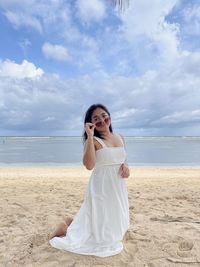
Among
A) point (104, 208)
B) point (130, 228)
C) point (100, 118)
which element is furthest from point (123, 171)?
point (130, 228)

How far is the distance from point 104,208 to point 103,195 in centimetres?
14

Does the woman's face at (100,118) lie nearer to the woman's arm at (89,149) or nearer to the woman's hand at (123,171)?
the woman's arm at (89,149)

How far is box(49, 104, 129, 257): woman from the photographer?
3.43 m

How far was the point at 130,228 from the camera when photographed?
15.5 ft

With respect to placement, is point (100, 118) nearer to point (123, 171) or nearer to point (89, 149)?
point (89, 149)

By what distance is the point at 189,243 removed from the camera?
4.03m

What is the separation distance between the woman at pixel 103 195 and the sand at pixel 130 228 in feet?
0.49

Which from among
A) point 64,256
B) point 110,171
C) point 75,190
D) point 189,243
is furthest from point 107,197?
point 75,190

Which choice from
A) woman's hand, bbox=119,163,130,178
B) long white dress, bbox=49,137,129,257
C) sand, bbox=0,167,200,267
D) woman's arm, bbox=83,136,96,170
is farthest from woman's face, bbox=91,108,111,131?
sand, bbox=0,167,200,267

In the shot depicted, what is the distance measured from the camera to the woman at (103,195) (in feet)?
11.3

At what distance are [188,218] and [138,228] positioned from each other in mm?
1193

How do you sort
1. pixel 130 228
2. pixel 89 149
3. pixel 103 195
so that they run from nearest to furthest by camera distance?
pixel 89 149, pixel 103 195, pixel 130 228

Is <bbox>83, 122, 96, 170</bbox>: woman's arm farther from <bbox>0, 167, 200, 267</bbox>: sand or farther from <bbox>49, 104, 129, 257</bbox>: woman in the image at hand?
<bbox>0, 167, 200, 267</bbox>: sand

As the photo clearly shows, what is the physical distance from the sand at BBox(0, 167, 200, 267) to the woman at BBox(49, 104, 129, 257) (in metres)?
0.15
